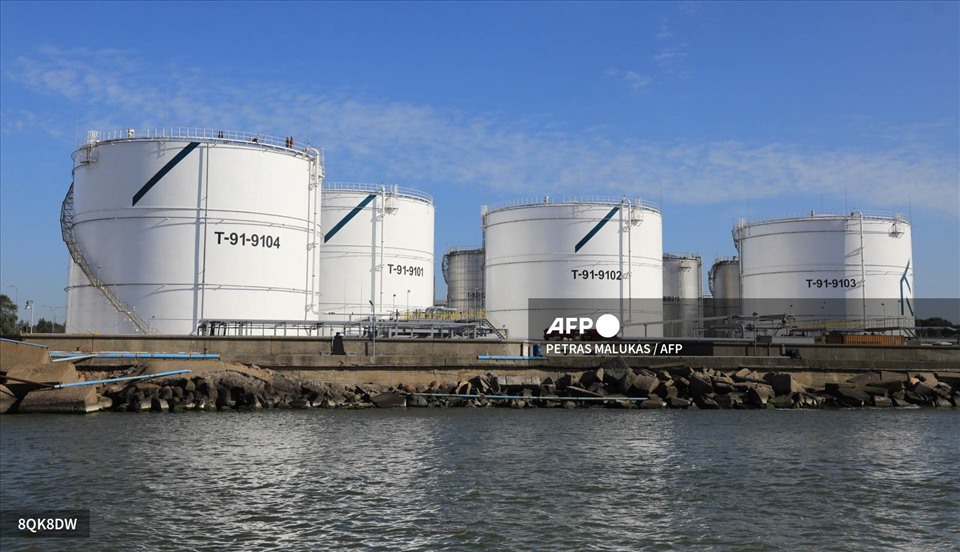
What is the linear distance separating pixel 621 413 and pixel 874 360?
1546 centimetres

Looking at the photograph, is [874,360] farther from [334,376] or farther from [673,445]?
[334,376]

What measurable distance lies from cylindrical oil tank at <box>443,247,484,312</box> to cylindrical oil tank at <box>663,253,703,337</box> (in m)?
13.4

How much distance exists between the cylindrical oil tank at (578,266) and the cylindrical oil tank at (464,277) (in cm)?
892

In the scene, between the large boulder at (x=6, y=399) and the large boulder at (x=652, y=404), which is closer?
the large boulder at (x=6, y=399)

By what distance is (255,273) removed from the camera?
1485 inches

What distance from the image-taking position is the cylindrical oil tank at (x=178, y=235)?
36.7 meters

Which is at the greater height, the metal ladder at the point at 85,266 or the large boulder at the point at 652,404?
the metal ladder at the point at 85,266

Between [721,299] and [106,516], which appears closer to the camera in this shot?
[106,516]

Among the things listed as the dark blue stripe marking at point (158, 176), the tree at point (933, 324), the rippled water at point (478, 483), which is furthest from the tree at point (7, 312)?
the tree at point (933, 324)

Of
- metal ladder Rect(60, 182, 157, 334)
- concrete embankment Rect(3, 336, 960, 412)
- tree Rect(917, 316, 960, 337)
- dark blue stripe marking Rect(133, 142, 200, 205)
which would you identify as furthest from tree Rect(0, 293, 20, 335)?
tree Rect(917, 316, 960, 337)

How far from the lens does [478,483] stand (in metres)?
17.5

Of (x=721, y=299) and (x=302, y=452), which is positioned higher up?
(x=721, y=299)

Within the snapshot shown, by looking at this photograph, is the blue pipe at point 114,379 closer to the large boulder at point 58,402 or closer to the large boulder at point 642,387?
the large boulder at point 58,402

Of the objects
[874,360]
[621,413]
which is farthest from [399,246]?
[874,360]
